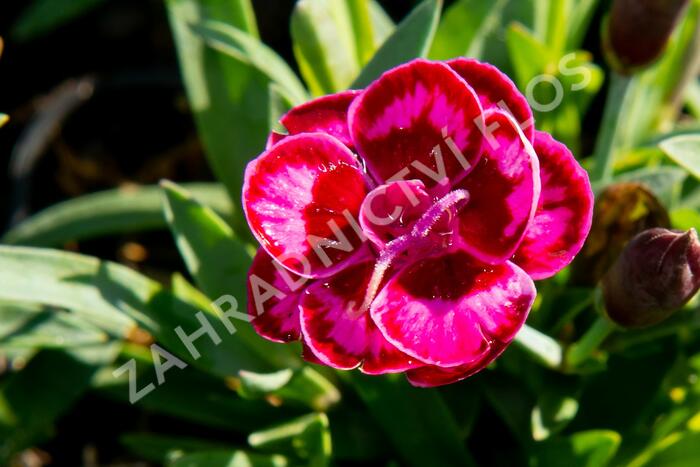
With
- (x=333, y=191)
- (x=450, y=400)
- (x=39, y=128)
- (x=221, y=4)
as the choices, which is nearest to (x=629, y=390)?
(x=450, y=400)

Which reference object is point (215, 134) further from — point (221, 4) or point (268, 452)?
point (268, 452)

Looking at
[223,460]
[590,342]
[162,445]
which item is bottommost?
[162,445]

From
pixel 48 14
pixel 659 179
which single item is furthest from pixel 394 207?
pixel 48 14

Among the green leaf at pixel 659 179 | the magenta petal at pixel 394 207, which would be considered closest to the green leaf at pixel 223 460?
the magenta petal at pixel 394 207

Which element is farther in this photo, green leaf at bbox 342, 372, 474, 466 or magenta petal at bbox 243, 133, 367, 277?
green leaf at bbox 342, 372, 474, 466

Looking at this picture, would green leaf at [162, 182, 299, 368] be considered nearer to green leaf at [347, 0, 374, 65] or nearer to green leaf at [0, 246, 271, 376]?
green leaf at [0, 246, 271, 376]

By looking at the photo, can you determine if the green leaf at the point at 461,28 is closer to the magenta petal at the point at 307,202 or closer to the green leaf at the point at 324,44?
the green leaf at the point at 324,44

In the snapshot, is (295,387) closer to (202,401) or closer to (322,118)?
(202,401)

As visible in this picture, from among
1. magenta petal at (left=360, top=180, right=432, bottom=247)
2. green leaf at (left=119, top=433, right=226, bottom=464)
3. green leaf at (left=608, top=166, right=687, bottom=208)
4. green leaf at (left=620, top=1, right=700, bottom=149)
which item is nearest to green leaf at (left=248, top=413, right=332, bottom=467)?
green leaf at (left=119, top=433, right=226, bottom=464)
